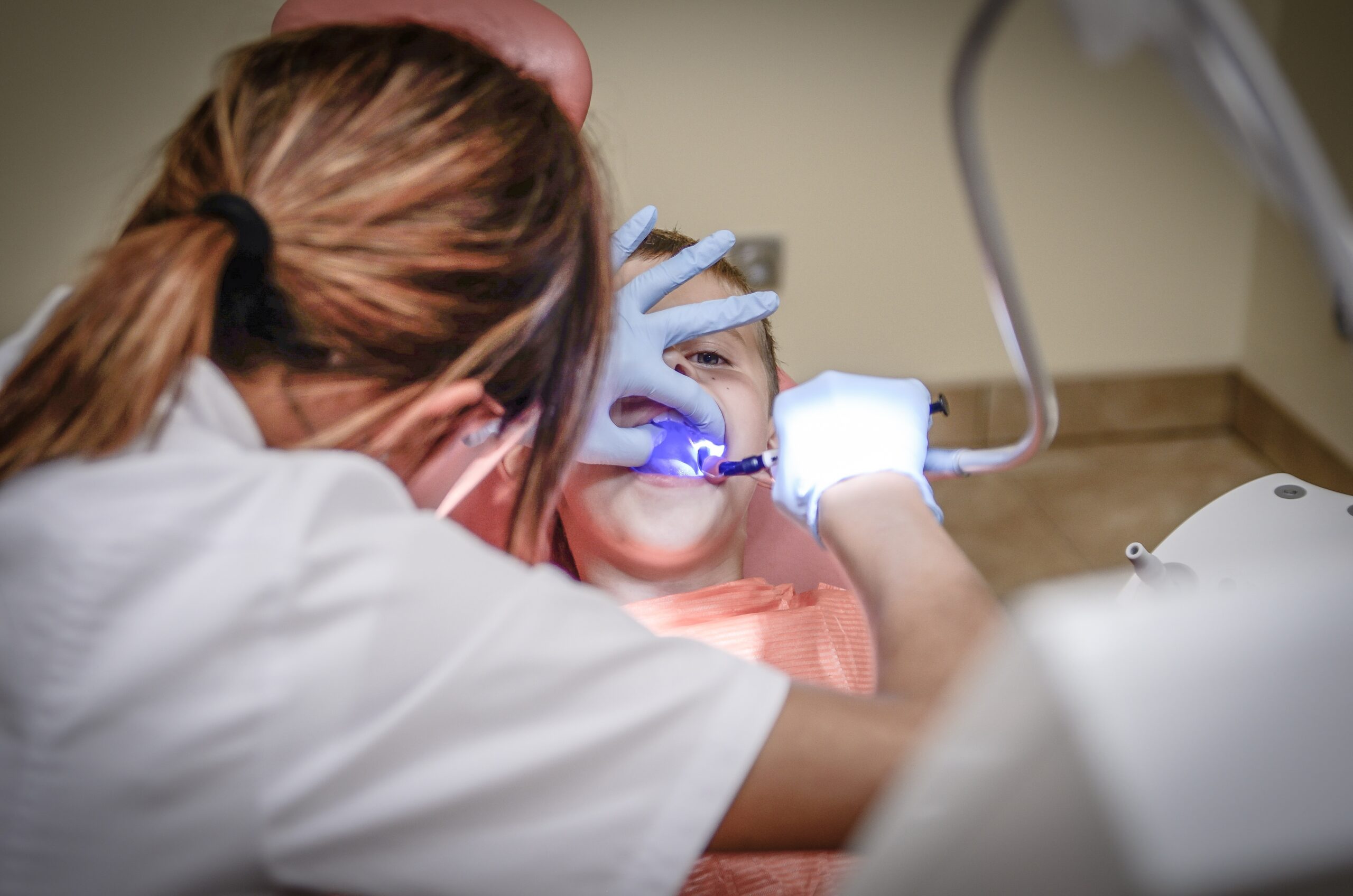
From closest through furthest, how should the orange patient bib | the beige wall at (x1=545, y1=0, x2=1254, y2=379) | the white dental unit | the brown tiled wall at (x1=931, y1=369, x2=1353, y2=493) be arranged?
the white dental unit → the orange patient bib → the beige wall at (x1=545, y1=0, x2=1254, y2=379) → the brown tiled wall at (x1=931, y1=369, x2=1353, y2=493)

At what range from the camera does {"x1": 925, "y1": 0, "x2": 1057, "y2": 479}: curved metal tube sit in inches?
21.2

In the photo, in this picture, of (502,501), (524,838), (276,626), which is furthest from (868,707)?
(502,501)

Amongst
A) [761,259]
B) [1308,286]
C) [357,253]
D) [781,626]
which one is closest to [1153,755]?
[357,253]

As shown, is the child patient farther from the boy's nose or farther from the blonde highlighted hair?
the blonde highlighted hair

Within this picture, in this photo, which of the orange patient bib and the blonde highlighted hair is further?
the orange patient bib

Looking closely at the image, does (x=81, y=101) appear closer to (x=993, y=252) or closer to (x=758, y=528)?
(x=758, y=528)

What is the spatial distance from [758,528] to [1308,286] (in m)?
1.50

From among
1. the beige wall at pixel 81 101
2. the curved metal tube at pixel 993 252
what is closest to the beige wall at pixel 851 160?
the beige wall at pixel 81 101

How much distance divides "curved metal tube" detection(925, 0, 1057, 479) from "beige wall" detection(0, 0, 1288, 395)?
114 centimetres

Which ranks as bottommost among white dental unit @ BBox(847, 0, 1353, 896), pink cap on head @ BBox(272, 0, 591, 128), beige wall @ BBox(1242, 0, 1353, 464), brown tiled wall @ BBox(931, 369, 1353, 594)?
brown tiled wall @ BBox(931, 369, 1353, 594)

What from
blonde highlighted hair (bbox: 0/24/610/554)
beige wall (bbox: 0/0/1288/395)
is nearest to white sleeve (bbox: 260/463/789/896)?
blonde highlighted hair (bbox: 0/24/610/554)

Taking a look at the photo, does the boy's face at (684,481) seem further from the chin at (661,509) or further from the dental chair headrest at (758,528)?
the dental chair headrest at (758,528)

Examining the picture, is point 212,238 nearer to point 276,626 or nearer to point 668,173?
point 276,626

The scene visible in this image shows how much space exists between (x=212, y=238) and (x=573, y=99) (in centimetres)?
52
